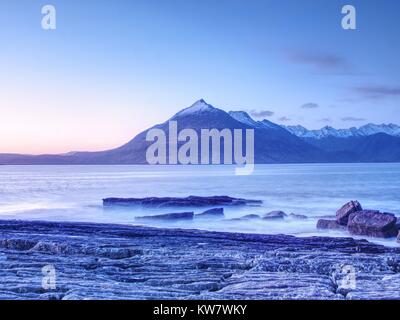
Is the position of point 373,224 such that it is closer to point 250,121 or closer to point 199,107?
point 250,121

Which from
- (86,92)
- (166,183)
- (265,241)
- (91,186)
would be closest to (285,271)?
(265,241)

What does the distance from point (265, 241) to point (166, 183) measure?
4.34ft

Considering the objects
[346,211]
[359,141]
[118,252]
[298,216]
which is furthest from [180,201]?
[359,141]

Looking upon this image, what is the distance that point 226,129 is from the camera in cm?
637

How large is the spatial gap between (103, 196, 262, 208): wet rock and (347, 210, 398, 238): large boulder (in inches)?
46.0

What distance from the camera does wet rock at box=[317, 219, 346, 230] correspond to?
21.4 ft

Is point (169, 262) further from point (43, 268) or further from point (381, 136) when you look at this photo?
point (381, 136)

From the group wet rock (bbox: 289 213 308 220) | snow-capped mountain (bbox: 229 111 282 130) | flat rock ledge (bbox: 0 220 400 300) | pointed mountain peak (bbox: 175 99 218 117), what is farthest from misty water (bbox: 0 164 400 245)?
pointed mountain peak (bbox: 175 99 218 117)

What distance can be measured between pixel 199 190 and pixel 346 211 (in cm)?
168

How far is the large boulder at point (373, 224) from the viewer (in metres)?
6.63

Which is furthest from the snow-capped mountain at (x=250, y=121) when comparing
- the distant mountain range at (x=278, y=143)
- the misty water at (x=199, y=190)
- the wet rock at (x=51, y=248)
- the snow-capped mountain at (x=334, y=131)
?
the wet rock at (x=51, y=248)

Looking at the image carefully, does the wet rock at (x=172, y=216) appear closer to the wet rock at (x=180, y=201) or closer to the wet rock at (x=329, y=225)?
the wet rock at (x=180, y=201)

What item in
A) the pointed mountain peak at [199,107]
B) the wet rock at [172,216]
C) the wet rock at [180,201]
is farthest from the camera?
the wet rock at [172,216]

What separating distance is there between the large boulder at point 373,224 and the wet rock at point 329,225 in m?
0.12
